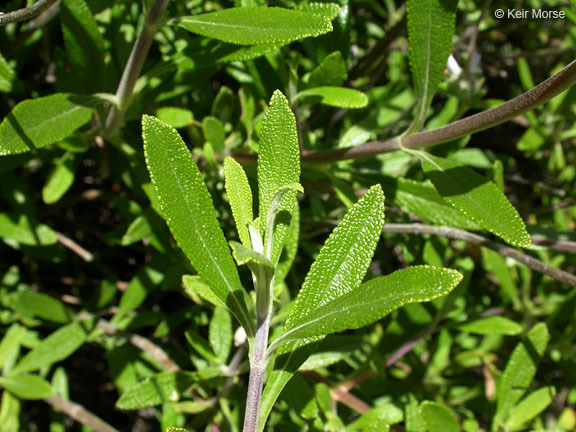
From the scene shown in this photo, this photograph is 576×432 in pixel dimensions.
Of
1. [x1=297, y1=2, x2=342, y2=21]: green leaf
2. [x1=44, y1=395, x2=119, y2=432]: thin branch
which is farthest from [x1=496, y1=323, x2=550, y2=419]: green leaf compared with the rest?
[x1=44, y1=395, x2=119, y2=432]: thin branch

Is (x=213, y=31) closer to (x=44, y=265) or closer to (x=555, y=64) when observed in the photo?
(x=44, y=265)

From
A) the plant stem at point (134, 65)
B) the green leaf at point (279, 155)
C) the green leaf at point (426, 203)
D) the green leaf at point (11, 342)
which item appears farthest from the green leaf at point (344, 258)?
the green leaf at point (11, 342)

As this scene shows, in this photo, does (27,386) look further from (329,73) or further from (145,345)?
(329,73)

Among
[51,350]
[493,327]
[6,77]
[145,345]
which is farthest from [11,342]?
[493,327]

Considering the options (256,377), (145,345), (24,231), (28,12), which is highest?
(28,12)

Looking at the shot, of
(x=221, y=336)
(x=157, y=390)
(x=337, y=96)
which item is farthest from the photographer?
(x=221, y=336)
